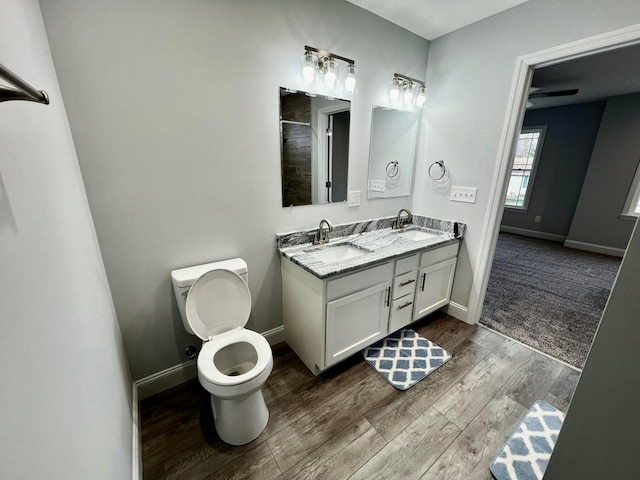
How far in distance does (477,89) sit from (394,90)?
2.09ft

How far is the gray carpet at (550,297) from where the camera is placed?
7.25 ft

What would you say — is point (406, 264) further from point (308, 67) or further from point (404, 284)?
point (308, 67)

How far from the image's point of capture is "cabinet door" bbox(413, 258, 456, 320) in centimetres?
217

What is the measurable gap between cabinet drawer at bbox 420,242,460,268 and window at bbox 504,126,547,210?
379 cm

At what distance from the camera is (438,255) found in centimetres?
221

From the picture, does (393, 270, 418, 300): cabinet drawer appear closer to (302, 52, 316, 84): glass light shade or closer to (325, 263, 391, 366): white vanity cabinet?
Result: (325, 263, 391, 366): white vanity cabinet

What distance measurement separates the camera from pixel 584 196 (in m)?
4.46

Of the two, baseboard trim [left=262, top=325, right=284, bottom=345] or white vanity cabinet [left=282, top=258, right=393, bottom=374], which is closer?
white vanity cabinet [left=282, top=258, right=393, bottom=374]

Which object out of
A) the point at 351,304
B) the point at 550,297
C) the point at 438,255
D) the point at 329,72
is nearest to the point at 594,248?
the point at 550,297

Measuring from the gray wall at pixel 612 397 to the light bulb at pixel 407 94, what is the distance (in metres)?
2.02

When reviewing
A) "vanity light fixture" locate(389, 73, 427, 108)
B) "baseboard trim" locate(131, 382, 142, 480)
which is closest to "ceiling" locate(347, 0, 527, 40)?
"vanity light fixture" locate(389, 73, 427, 108)

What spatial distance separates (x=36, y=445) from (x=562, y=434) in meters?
1.32

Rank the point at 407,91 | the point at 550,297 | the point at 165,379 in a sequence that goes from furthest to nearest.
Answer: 1. the point at 550,297
2. the point at 407,91
3. the point at 165,379

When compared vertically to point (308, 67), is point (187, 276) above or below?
below
